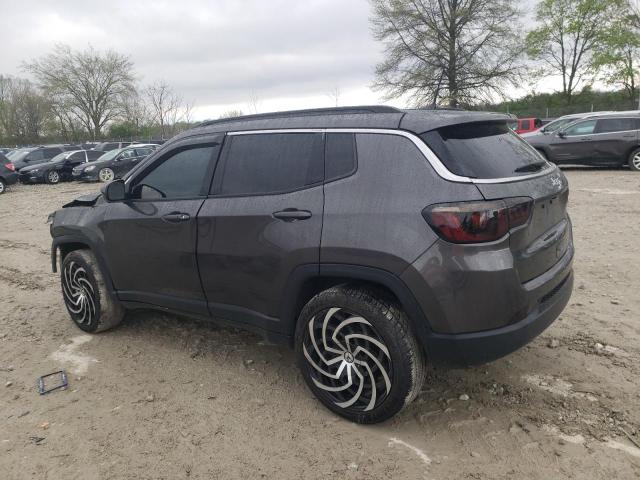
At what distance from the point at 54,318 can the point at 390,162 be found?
152 inches

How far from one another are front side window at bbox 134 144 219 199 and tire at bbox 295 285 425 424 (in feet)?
4.24

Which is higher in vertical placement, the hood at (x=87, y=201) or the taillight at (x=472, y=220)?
the taillight at (x=472, y=220)

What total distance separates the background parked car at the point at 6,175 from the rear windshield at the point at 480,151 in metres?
20.6

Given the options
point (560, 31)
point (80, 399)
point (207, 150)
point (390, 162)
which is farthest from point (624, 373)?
point (560, 31)

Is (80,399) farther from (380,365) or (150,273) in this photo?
(380,365)

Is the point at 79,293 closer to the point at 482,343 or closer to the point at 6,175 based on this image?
the point at 482,343

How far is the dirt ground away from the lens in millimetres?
2580

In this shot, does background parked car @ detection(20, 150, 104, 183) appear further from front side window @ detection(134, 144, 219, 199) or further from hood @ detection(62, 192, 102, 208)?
front side window @ detection(134, 144, 219, 199)

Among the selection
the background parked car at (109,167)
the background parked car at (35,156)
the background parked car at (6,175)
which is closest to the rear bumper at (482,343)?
the background parked car at (109,167)

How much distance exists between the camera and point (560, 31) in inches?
1689

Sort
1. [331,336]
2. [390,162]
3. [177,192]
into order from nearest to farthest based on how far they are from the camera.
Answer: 1. [390,162]
2. [331,336]
3. [177,192]

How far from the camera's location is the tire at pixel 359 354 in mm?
2650

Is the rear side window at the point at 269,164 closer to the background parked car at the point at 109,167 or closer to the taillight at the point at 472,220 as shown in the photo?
the taillight at the point at 472,220

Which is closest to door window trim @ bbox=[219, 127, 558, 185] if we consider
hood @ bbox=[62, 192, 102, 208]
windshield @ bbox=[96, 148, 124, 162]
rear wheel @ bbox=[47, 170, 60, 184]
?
hood @ bbox=[62, 192, 102, 208]
